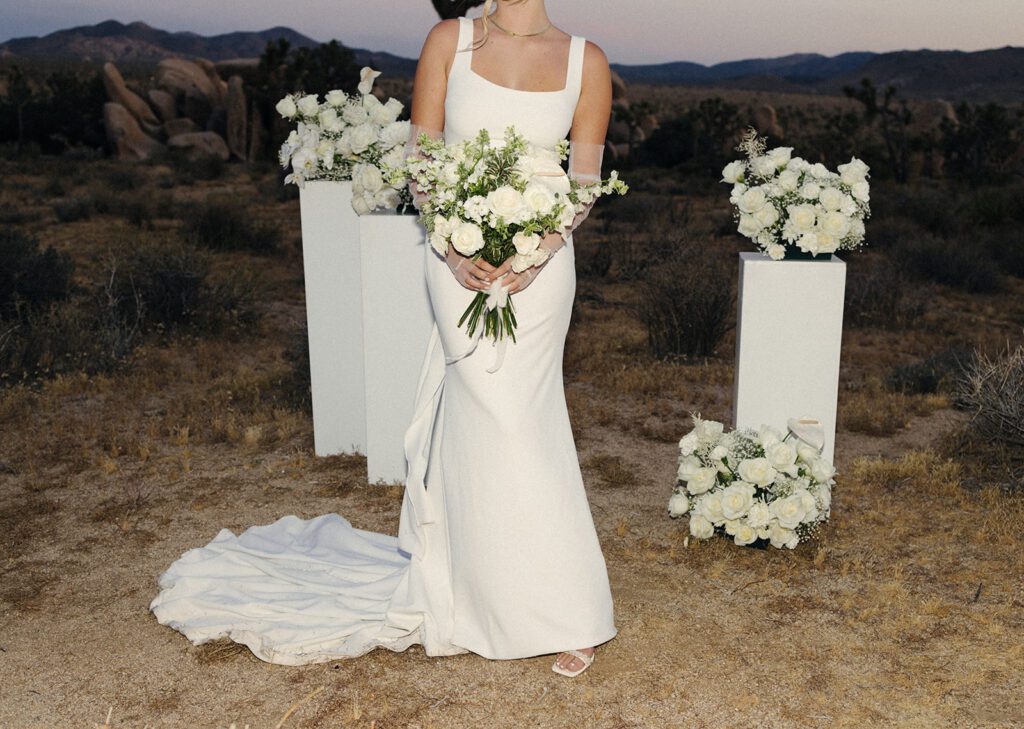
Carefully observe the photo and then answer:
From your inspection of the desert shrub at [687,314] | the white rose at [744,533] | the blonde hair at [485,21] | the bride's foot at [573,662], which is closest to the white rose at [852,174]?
the white rose at [744,533]

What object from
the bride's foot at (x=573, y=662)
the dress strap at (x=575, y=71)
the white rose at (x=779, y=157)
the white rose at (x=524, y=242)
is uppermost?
the dress strap at (x=575, y=71)

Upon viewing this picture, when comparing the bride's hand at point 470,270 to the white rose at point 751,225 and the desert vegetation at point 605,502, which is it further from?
the white rose at point 751,225

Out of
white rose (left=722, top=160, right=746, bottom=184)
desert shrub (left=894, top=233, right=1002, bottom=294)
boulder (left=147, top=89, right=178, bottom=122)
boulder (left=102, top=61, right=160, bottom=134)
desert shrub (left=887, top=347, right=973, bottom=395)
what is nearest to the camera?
white rose (left=722, top=160, right=746, bottom=184)

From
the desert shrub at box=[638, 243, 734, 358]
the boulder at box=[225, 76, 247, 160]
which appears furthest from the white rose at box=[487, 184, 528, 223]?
the boulder at box=[225, 76, 247, 160]

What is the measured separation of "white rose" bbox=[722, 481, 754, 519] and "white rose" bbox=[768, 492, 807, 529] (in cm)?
14

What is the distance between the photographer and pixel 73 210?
17594 millimetres

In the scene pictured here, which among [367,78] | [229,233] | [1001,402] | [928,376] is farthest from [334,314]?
[229,233]

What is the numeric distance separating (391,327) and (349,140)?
120cm

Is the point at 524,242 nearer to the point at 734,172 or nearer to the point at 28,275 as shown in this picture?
the point at 734,172

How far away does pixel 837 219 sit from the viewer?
512cm

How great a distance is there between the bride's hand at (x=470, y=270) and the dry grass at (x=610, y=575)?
151 cm

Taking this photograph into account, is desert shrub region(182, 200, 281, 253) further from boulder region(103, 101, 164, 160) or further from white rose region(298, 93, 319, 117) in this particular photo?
boulder region(103, 101, 164, 160)

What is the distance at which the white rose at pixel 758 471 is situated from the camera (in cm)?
506

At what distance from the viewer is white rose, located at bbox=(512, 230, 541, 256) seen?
3668mm
